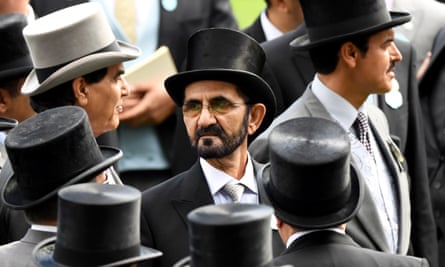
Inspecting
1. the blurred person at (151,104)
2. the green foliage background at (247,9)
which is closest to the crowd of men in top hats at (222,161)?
the blurred person at (151,104)

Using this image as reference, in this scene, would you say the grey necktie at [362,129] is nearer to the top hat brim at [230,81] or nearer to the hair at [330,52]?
the hair at [330,52]

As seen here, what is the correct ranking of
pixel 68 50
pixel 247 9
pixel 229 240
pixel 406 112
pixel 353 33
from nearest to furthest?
1. pixel 229 240
2. pixel 68 50
3. pixel 353 33
4. pixel 406 112
5. pixel 247 9

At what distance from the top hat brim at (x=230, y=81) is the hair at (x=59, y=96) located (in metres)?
0.40

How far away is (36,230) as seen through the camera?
6.59 m

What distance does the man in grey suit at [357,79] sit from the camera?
8.30 m

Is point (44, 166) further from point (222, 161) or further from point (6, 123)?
point (6, 123)

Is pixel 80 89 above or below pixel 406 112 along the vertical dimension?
above

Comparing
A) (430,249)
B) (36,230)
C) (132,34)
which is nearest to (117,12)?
(132,34)

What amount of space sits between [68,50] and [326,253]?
2176 millimetres

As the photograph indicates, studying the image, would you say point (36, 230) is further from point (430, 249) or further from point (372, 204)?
point (430, 249)

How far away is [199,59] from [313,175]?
1.61 metres

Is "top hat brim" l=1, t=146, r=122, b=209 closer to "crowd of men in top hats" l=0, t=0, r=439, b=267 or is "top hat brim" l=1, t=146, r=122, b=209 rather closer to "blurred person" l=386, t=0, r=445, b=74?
"crowd of men in top hats" l=0, t=0, r=439, b=267

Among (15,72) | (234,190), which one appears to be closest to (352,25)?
(234,190)

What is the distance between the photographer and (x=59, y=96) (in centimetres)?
799
